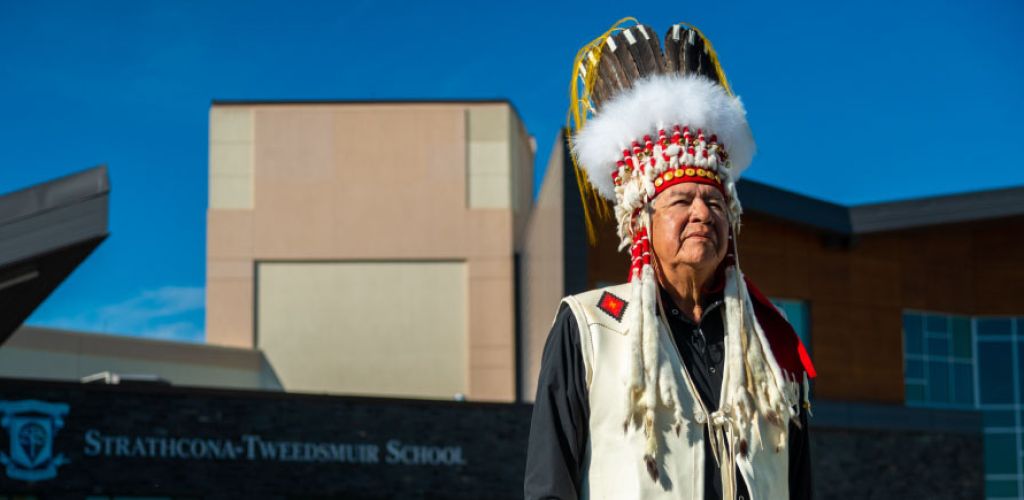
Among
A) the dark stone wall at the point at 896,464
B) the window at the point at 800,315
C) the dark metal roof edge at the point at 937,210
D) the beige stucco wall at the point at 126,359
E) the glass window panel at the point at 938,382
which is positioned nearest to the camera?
the dark stone wall at the point at 896,464

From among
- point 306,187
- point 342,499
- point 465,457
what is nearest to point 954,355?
point 465,457

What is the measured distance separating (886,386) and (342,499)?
12.3 metres

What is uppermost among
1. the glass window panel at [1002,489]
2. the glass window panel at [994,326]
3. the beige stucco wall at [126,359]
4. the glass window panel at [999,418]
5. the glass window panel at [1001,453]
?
the glass window panel at [994,326]

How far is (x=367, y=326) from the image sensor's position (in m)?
37.8

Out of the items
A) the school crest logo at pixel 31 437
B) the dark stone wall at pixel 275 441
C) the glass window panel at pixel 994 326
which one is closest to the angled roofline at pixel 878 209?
the glass window panel at pixel 994 326

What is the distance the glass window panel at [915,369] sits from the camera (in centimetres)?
2781

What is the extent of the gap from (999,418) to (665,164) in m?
27.2

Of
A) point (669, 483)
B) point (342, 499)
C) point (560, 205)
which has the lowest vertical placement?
point (342, 499)

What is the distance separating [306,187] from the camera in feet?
127

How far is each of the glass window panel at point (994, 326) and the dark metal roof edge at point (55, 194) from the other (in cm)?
2075

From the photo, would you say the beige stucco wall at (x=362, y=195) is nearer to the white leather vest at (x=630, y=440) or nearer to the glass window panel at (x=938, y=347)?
the glass window panel at (x=938, y=347)

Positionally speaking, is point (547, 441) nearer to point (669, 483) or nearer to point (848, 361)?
point (669, 483)

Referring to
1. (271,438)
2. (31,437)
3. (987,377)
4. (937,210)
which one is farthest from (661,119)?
(987,377)

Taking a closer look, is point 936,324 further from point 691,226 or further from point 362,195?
point 691,226
